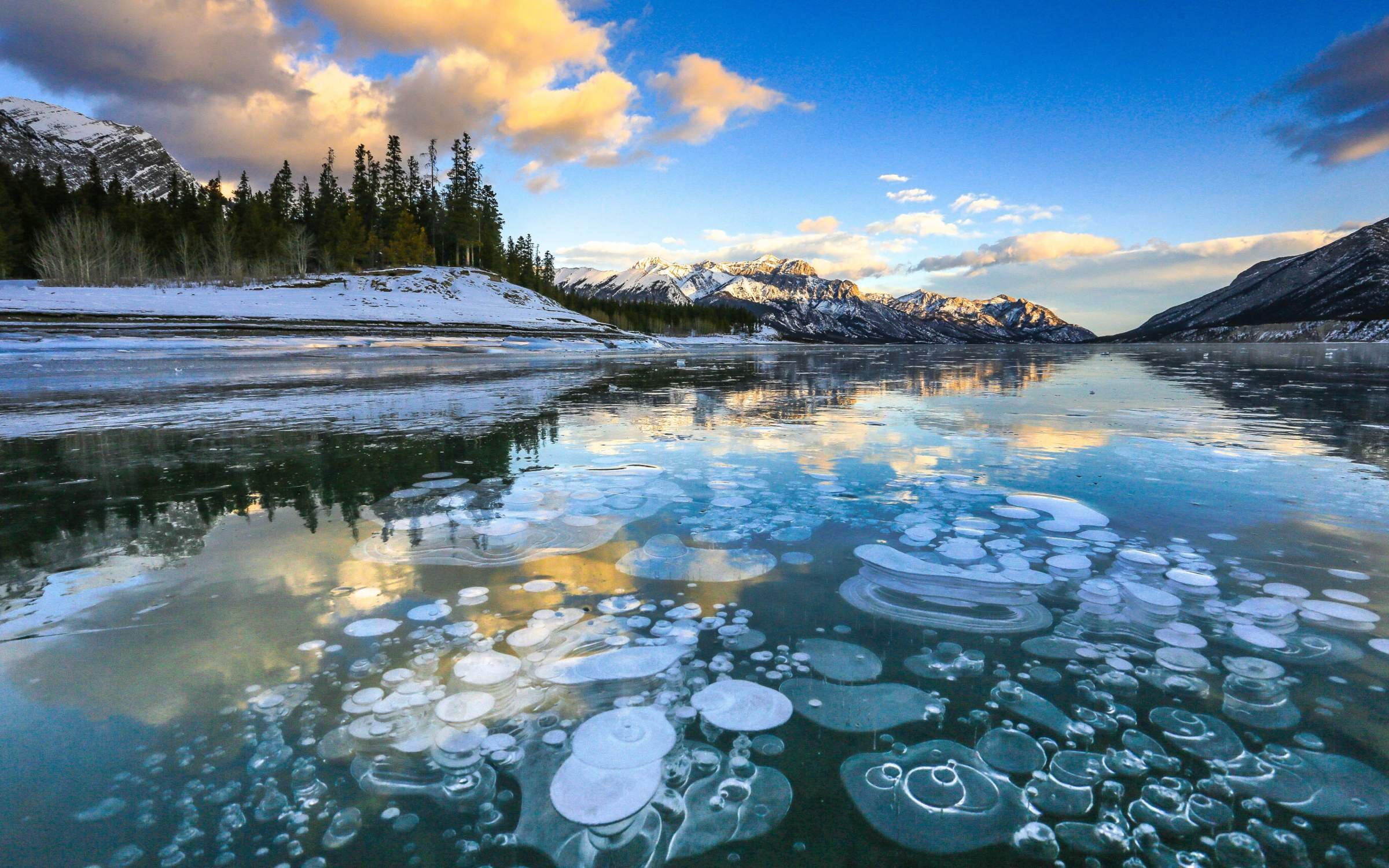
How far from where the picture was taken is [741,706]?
101 inches

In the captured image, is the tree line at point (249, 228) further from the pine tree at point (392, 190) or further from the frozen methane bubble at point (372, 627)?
the frozen methane bubble at point (372, 627)

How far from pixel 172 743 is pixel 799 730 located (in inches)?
96.0

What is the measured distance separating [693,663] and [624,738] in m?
0.61

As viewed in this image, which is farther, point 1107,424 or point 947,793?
point 1107,424

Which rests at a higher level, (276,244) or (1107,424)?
(276,244)

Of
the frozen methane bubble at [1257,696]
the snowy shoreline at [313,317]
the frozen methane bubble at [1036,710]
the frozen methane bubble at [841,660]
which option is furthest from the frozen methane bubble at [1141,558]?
the snowy shoreline at [313,317]

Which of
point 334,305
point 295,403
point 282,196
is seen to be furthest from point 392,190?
point 295,403

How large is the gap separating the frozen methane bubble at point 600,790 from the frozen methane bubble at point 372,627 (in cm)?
154

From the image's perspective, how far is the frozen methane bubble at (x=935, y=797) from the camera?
1887 mm

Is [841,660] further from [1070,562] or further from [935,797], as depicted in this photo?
[1070,562]

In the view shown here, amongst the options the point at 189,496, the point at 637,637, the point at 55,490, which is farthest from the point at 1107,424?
the point at 55,490

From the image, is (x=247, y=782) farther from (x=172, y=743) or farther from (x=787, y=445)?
(x=787, y=445)

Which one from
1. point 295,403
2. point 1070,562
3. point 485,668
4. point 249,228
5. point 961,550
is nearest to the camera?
point 485,668

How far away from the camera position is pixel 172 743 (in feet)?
7.43
